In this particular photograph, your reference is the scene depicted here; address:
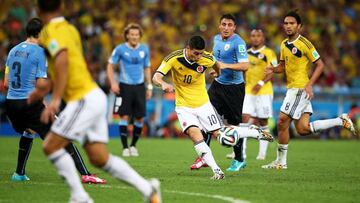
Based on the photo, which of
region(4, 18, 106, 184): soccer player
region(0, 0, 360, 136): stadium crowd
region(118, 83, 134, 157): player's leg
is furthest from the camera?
region(0, 0, 360, 136): stadium crowd

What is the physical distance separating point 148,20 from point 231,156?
1477 centimetres

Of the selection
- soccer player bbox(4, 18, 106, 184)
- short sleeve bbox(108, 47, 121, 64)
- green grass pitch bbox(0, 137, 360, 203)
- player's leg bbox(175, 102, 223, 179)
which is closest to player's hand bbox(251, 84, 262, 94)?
green grass pitch bbox(0, 137, 360, 203)

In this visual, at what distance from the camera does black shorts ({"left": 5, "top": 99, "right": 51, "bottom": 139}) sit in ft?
37.4

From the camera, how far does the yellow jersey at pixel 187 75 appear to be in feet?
41.0

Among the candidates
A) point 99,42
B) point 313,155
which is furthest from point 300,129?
point 99,42

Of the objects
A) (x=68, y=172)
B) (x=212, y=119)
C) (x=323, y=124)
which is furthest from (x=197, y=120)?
(x=68, y=172)

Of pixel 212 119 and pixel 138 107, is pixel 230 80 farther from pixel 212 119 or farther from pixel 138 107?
pixel 138 107

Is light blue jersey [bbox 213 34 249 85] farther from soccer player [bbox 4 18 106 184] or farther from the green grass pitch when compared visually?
soccer player [bbox 4 18 106 184]

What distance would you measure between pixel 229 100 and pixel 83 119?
6.58 metres

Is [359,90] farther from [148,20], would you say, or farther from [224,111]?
[224,111]

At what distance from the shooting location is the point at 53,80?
29.1ft

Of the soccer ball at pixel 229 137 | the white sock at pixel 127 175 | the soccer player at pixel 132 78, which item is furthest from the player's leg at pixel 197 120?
the soccer player at pixel 132 78

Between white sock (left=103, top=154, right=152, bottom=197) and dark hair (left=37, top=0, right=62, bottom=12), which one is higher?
dark hair (left=37, top=0, right=62, bottom=12)

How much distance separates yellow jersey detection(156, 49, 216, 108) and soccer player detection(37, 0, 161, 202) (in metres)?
3.93
